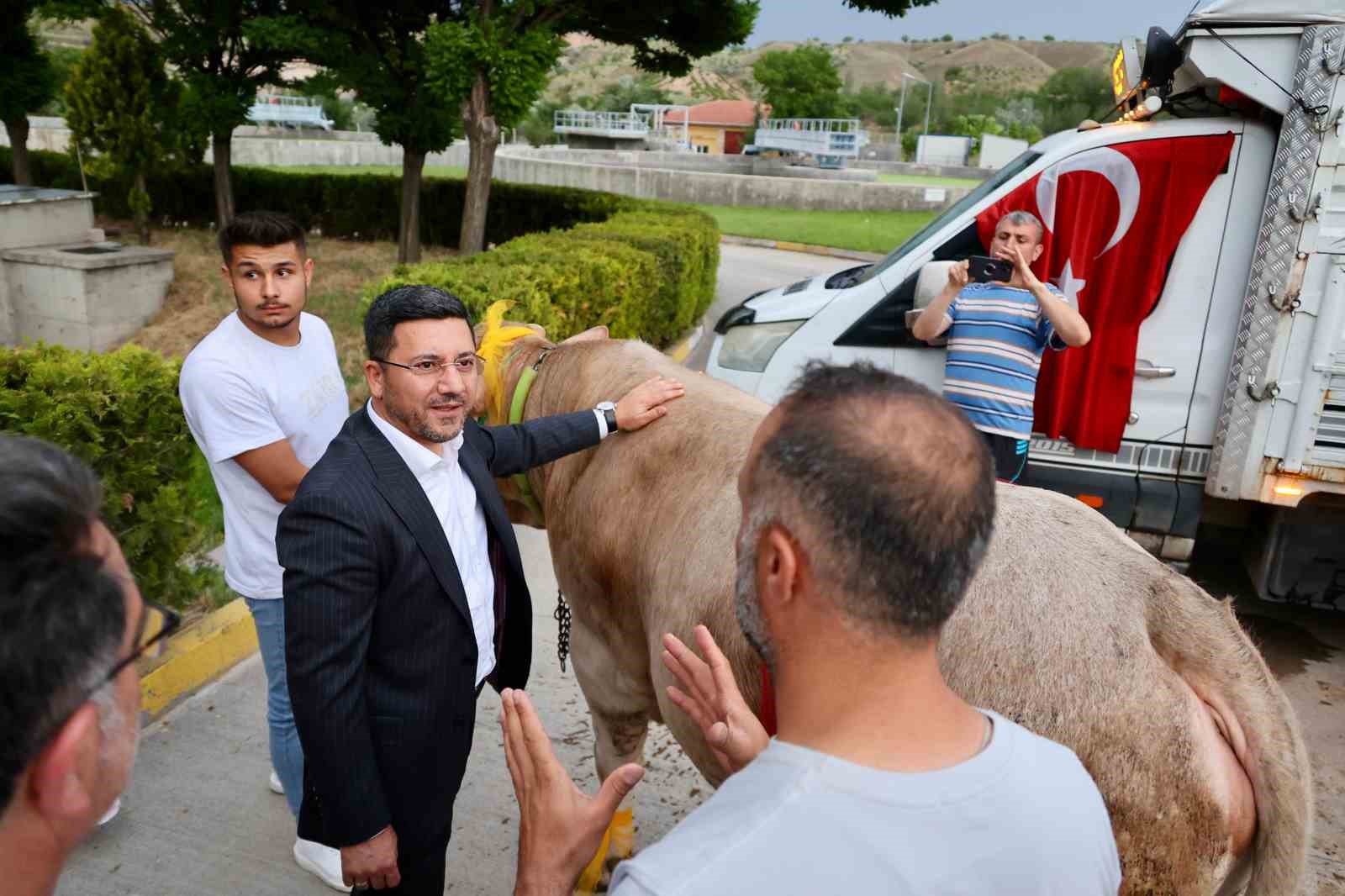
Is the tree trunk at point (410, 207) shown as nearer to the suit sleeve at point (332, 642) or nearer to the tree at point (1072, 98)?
the suit sleeve at point (332, 642)

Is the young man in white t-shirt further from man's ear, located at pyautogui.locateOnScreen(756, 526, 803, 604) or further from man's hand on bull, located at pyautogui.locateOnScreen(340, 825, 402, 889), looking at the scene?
man's ear, located at pyautogui.locateOnScreen(756, 526, 803, 604)

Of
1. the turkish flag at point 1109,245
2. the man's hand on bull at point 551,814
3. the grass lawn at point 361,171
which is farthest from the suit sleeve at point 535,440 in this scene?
the grass lawn at point 361,171

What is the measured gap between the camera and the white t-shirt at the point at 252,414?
302 cm

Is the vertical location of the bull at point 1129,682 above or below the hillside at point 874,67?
below

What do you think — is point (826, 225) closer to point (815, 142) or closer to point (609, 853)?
point (609, 853)

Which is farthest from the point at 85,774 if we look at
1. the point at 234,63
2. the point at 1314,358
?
the point at 234,63

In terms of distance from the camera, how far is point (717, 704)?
1723 millimetres

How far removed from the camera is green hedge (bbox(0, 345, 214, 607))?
163 inches

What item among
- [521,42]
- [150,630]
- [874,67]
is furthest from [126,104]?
[874,67]

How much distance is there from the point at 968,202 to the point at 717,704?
5.07 meters

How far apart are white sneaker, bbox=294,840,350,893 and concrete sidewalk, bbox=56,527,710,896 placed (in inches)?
1.5

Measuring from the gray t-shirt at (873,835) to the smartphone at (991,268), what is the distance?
3675 millimetres

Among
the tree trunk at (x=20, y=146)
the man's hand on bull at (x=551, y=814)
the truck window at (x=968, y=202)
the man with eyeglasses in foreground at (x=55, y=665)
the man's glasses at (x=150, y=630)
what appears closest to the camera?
the man with eyeglasses in foreground at (x=55, y=665)

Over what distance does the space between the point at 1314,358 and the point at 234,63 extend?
20.3 metres
